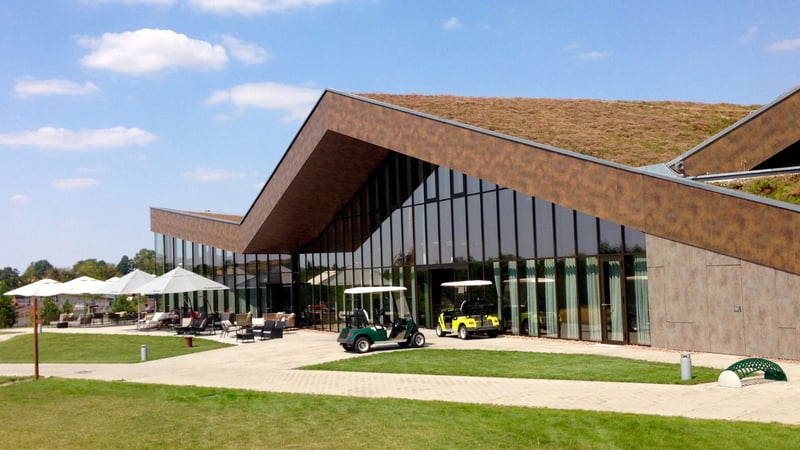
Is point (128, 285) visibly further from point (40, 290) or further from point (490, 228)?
A: point (490, 228)

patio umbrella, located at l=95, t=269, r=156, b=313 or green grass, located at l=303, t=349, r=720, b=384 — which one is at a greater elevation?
patio umbrella, located at l=95, t=269, r=156, b=313

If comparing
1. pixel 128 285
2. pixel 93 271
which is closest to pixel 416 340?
pixel 128 285

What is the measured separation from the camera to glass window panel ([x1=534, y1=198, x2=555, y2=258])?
2122 cm

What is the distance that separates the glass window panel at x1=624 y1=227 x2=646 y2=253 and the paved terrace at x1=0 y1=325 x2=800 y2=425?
2503 millimetres

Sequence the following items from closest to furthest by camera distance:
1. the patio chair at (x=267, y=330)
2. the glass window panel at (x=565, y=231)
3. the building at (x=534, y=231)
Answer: the building at (x=534, y=231)
the glass window panel at (x=565, y=231)
the patio chair at (x=267, y=330)

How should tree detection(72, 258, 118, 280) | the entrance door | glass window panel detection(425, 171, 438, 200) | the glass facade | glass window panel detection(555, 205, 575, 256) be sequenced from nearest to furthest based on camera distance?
the entrance door → the glass facade → glass window panel detection(555, 205, 575, 256) → glass window panel detection(425, 171, 438, 200) → tree detection(72, 258, 118, 280)

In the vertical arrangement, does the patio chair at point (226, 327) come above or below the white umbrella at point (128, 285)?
below

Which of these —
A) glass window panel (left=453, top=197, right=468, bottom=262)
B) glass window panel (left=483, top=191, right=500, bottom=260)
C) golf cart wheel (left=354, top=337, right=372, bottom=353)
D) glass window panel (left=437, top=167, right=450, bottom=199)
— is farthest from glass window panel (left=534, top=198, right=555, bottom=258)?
golf cart wheel (left=354, top=337, right=372, bottom=353)

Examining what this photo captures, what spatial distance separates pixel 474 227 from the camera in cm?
2430

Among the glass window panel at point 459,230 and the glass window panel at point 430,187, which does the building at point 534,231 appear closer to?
the glass window panel at point 459,230

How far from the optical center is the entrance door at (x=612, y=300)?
19.1 m

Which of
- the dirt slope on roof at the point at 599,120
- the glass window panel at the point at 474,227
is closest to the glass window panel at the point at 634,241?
the dirt slope on roof at the point at 599,120

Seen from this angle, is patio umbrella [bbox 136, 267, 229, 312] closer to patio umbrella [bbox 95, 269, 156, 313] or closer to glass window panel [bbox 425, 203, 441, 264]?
patio umbrella [bbox 95, 269, 156, 313]

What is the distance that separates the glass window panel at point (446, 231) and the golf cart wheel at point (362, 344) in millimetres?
5639
